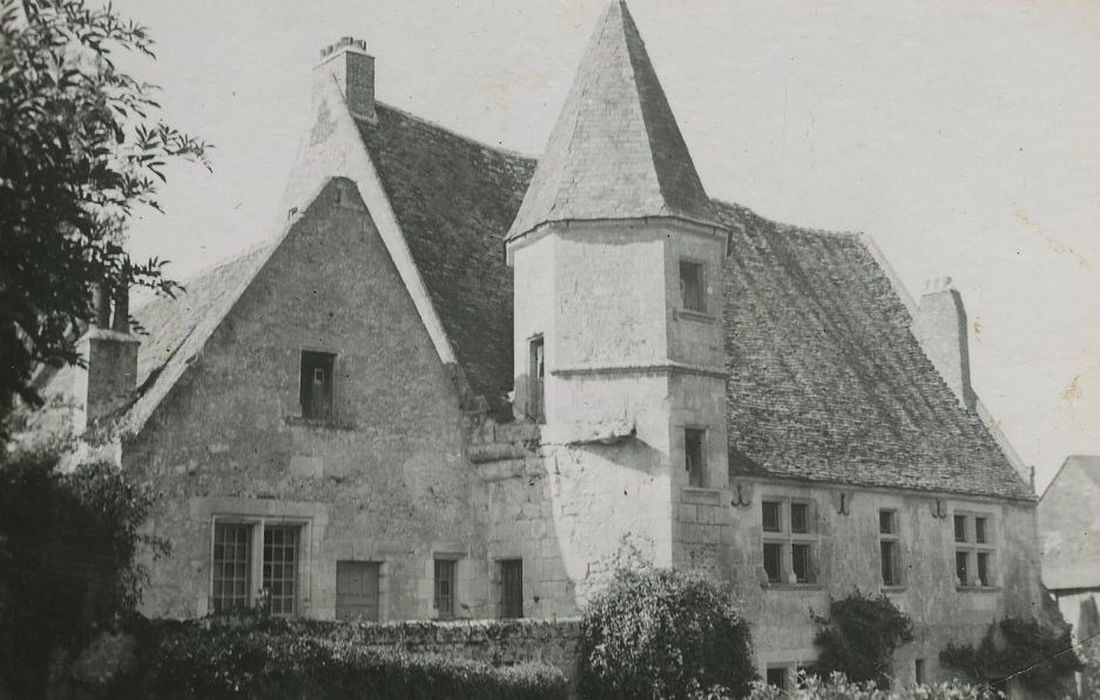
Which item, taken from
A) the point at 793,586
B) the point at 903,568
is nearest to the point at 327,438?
the point at 793,586

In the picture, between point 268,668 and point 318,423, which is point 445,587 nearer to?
point 318,423

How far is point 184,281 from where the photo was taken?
22250mm

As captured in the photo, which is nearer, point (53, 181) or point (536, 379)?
point (53, 181)

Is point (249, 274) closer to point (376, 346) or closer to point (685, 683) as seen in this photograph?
point (376, 346)

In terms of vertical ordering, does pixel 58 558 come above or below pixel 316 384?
below

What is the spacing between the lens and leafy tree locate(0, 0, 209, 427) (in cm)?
855

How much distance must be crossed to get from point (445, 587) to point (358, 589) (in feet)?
5.48

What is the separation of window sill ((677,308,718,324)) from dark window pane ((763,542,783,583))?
407cm

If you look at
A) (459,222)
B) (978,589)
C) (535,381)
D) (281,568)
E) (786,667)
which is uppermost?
(459,222)

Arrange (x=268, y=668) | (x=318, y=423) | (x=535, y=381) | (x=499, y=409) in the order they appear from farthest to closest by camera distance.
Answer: (x=535, y=381) < (x=499, y=409) < (x=318, y=423) < (x=268, y=668)

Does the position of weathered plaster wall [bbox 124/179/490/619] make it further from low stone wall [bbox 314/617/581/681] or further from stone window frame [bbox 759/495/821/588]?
stone window frame [bbox 759/495/821/588]

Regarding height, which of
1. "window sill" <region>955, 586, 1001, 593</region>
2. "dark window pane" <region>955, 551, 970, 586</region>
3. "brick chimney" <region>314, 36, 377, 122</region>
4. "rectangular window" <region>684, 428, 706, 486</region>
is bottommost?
"window sill" <region>955, 586, 1001, 593</region>

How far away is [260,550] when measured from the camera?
52.4ft

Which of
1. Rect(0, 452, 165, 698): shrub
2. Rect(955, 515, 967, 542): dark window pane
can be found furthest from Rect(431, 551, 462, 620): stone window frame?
Rect(955, 515, 967, 542): dark window pane
